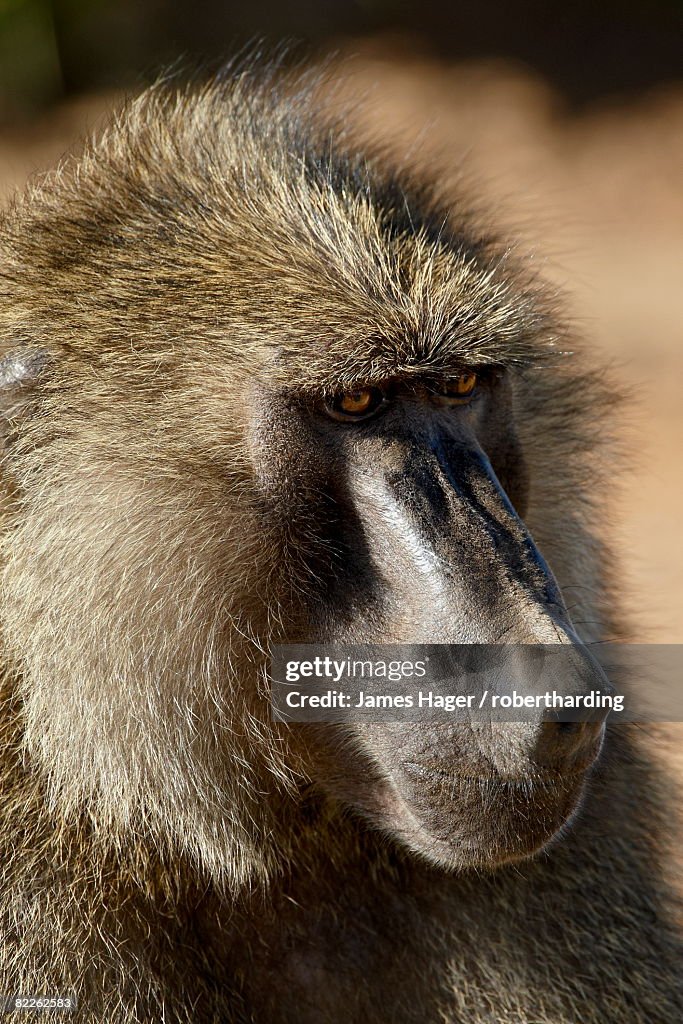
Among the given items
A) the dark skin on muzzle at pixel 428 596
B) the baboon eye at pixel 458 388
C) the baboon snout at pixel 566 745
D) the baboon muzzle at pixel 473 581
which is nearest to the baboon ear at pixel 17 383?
the dark skin on muzzle at pixel 428 596

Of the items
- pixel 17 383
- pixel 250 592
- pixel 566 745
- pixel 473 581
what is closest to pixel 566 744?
pixel 566 745

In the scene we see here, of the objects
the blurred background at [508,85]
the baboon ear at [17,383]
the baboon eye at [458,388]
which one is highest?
the blurred background at [508,85]

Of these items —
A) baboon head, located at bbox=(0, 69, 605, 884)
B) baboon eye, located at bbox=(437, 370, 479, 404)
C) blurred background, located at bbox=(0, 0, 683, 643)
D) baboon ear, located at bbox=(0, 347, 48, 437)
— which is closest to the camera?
baboon head, located at bbox=(0, 69, 605, 884)

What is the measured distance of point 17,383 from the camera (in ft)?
6.88

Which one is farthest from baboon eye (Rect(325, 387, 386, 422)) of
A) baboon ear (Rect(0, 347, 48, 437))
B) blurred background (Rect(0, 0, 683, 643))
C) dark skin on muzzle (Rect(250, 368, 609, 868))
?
blurred background (Rect(0, 0, 683, 643))

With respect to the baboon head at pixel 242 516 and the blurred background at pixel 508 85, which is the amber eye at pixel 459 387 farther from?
the blurred background at pixel 508 85

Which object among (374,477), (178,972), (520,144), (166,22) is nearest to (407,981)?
(178,972)

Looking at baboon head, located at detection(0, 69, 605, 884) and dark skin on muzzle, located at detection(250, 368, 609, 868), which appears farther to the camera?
baboon head, located at detection(0, 69, 605, 884)

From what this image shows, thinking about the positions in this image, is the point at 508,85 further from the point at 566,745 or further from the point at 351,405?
the point at 566,745

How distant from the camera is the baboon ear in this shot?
210cm

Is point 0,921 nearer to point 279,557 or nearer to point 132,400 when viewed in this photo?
point 279,557

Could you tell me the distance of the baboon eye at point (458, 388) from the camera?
2.25 meters

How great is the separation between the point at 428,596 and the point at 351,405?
379 mm

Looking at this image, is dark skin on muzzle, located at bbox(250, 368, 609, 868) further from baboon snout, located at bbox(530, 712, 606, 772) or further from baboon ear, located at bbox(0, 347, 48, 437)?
→ baboon ear, located at bbox(0, 347, 48, 437)
